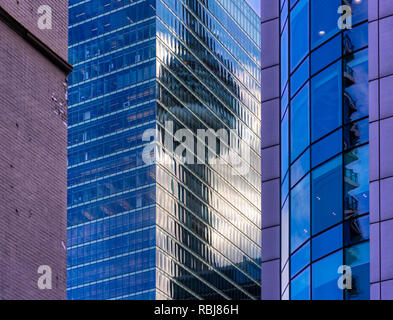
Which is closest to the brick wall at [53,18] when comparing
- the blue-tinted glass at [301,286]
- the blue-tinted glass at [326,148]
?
the blue-tinted glass at [326,148]

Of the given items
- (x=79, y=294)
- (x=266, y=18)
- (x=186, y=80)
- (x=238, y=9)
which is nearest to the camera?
(x=266, y=18)

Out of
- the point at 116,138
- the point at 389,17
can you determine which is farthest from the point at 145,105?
the point at 389,17

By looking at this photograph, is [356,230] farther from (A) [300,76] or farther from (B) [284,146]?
(A) [300,76]

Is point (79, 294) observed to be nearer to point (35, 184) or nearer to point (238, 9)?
point (238, 9)

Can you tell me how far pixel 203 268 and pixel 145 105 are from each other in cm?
2201

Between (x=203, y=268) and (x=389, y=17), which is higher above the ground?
(x=203, y=268)

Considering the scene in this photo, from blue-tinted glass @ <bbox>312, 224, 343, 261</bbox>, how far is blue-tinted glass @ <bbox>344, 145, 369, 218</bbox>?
0.60 m

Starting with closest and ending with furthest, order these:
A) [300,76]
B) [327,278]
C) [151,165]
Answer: [327,278], [300,76], [151,165]

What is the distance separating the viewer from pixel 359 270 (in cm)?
3009

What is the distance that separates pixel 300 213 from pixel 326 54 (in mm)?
5057

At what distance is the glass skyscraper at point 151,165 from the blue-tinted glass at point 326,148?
91.4 meters

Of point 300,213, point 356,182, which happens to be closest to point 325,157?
point 356,182

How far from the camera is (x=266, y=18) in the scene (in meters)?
40.2

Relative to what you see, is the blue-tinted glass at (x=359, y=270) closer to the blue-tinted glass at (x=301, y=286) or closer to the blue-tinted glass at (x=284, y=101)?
the blue-tinted glass at (x=301, y=286)
